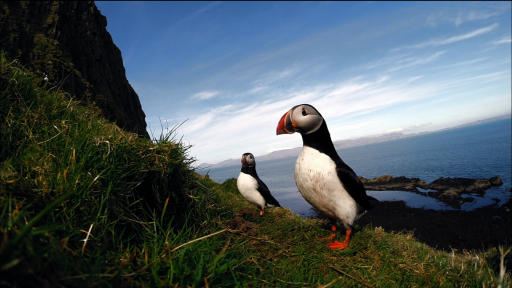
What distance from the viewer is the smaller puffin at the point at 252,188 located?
5.90 meters

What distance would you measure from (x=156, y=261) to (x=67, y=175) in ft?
3.58

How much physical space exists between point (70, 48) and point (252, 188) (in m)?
10.5

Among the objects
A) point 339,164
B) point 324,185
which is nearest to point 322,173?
Answer: point 324,185

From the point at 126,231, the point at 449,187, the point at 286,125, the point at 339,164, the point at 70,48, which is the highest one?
the point at 70,48

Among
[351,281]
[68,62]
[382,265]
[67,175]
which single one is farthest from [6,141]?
[68,62]

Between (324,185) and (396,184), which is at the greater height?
(324,185)

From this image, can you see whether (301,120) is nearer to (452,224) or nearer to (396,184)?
(452,224)

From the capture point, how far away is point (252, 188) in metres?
6.07

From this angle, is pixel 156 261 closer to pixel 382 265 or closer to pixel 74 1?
pixel 382 265

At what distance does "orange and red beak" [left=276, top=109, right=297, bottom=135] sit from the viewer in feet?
11.8

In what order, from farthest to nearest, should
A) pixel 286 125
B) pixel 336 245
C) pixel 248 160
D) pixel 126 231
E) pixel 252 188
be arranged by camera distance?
pixel 248 160 → pixel 252 188 → pixel 286 125 → pixel 336 245 → pixel 126 231

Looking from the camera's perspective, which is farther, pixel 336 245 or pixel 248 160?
pixel 248 160

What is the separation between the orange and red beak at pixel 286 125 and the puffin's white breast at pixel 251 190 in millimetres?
2658

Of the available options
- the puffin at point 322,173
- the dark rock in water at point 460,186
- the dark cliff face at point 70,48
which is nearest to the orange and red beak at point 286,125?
the puffin at point 322,173
